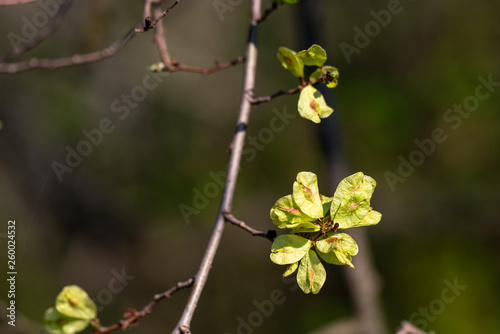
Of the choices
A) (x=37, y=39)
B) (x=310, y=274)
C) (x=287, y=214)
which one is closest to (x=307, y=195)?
(x=287, y=214)

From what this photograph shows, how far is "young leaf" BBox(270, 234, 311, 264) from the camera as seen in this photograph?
915 mm

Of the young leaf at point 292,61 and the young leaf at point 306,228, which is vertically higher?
the young leaf at point 292,61

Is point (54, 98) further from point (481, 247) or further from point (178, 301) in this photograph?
point (481, 247)

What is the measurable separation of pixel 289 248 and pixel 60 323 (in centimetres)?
78

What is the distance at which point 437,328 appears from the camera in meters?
3.36

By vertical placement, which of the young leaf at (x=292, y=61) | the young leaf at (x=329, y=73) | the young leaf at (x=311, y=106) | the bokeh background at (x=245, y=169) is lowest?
the bokeh background at (x=245, y=169)

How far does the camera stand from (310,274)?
0.93m

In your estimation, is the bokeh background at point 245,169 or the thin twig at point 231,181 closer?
the thin twig at point 231,181

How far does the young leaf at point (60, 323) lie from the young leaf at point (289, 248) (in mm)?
692

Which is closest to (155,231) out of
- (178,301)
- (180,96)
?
(178,301)

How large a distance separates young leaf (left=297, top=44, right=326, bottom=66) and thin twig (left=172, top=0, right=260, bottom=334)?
0.27m

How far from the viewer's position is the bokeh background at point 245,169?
371 centimetres

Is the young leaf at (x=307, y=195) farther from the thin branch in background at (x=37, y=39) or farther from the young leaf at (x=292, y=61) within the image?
the thin branch in background at (x=37, y=39)

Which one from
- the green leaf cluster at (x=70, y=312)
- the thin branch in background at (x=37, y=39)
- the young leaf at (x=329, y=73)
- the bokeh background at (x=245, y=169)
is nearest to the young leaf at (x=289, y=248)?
the young leaf at (x=329, y=73)
